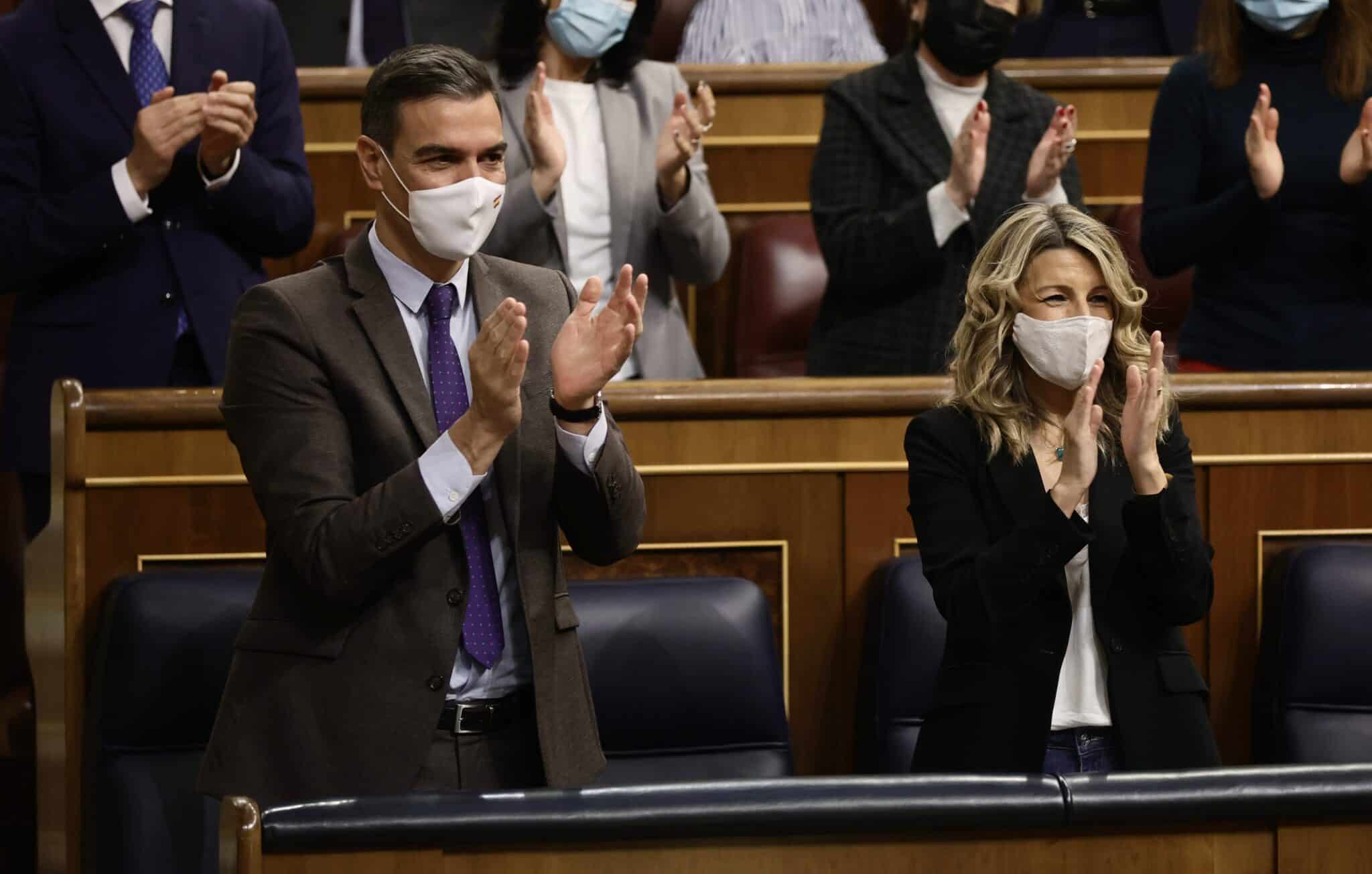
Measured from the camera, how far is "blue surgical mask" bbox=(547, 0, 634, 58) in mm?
2572

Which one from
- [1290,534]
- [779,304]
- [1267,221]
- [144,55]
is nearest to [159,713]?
[144,55]

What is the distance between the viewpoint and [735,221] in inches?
132

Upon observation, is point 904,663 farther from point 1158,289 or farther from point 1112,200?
point 1112,200

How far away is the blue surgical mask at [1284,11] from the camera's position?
2508 millimetres

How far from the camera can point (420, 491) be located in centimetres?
144

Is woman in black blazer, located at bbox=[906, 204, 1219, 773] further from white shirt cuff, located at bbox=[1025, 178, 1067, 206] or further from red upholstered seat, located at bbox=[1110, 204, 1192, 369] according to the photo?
red upholstered seat, located at bbox=[1110, 204, 1192, 369]

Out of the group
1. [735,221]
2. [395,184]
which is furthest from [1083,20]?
[395,184]

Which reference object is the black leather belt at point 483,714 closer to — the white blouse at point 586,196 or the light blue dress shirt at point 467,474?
the light blue dress shirt at point 467,474

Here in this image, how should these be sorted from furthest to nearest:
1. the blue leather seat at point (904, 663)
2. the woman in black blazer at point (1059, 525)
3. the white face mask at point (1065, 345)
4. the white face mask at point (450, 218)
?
the blue leather seat at point (904, 663)
the white face mask at point (1065, 345)
the woman in black blazer at point (1059, 525)
the white face mask at point (450, 218)

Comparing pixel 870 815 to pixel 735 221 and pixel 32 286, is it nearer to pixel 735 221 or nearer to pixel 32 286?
pixel 32 286

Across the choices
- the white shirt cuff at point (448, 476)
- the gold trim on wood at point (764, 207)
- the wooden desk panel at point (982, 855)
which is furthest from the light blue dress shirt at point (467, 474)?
the gold trim on wood at point (764, 207)

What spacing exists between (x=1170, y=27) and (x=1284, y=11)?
4.51ft

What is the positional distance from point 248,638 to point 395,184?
41 cm

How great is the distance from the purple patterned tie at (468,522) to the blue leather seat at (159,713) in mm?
540
